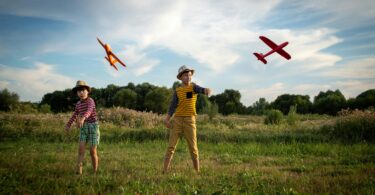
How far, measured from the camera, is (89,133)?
267 inches

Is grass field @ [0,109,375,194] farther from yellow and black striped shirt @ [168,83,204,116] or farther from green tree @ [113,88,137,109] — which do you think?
green tree @ [113,88,137,109]

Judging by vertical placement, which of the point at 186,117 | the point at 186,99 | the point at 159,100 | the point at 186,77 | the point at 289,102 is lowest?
the point at 186,117

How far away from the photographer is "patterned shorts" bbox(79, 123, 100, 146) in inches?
264

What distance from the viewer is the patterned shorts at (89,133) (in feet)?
22.0

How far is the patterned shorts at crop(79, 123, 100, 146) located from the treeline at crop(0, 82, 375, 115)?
1377 inches

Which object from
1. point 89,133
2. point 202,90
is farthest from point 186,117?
point 89,133

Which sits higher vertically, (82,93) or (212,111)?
(82,93)

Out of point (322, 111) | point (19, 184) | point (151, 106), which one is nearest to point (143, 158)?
point (19, 184)

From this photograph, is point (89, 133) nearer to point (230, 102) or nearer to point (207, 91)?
point (207, 91)

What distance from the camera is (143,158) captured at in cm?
866

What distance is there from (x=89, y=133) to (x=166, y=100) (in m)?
46.4

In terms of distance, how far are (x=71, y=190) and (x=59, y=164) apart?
9.48 feet

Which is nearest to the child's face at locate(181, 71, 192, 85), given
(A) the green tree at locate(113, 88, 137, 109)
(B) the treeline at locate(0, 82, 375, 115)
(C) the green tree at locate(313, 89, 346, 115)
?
(B) the treeline at locate(0, 82, 375, 115)

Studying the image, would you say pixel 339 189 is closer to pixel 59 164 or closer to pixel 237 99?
pixel 59 164
